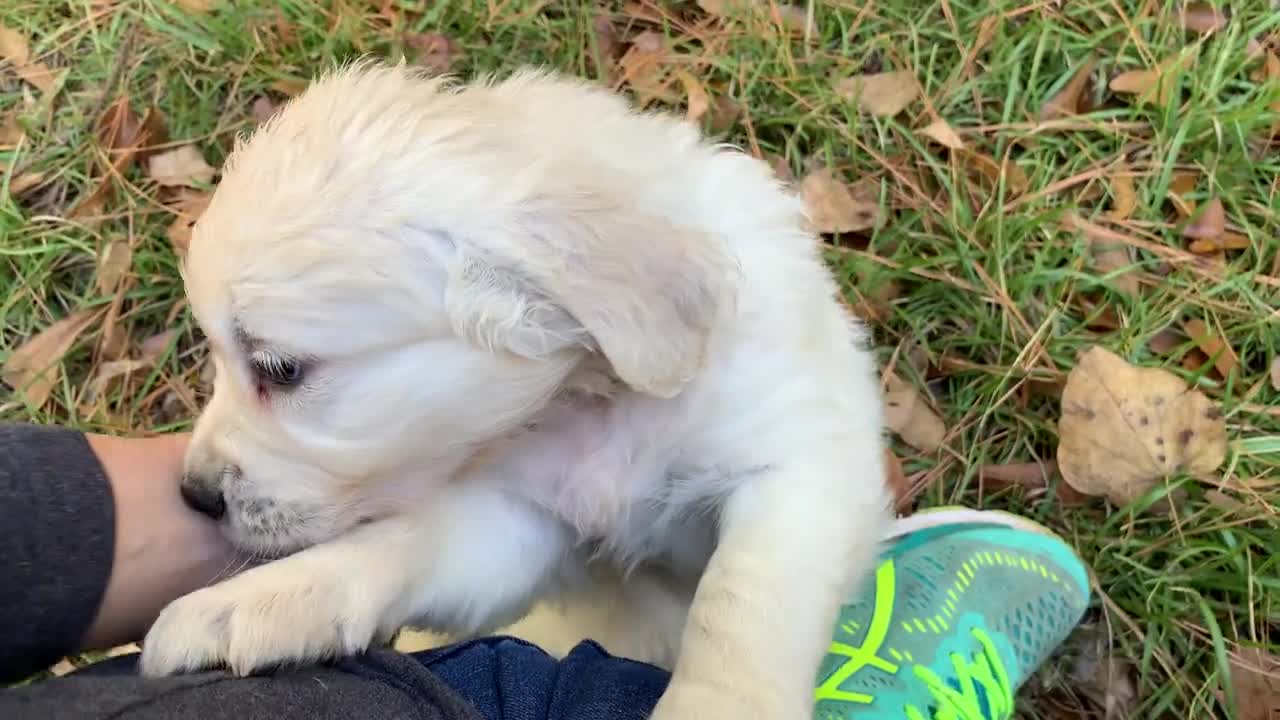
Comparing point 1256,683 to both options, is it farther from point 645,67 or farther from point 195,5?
point 195,5

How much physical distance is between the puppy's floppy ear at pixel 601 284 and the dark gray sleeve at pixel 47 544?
876 mm

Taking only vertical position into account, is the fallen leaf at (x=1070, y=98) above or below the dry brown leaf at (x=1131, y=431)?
above

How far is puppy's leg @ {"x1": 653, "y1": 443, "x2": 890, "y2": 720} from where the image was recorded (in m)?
1.72

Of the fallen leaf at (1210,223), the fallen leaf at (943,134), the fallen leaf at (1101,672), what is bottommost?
the fallen leaf at (1101,672)

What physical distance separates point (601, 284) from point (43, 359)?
8.15ft

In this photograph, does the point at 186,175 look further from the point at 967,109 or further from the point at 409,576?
the point at 967,109

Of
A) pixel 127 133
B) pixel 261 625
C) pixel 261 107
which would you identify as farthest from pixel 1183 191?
pixel 127 133

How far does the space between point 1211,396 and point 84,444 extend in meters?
2.76

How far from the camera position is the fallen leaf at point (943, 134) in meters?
3.20

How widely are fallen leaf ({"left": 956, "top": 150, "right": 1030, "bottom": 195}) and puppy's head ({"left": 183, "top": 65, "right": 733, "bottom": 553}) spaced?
168cm

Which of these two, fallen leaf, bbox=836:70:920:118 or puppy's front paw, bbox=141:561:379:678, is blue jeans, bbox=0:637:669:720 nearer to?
puppy's front paw, bbox=141:561:379:678

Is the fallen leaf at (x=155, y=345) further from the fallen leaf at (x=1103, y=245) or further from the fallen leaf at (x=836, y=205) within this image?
the fallen leaf at (x=1103, y=245)

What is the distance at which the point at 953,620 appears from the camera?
247 cm

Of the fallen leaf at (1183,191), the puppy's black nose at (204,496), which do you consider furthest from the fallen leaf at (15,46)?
the fallen leaf at (1183,191)
